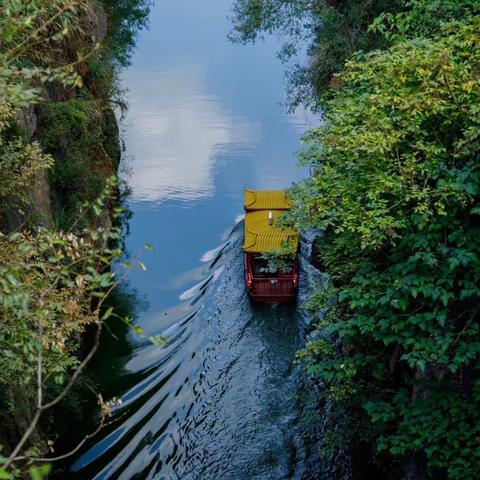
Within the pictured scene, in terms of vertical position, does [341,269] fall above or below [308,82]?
below

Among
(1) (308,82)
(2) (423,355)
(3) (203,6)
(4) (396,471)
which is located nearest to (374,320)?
(2) (423,355)

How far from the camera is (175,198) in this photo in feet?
99.8

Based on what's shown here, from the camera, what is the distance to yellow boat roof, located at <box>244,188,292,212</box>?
80.7ft

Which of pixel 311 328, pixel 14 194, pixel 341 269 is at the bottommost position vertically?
pixel 311 328

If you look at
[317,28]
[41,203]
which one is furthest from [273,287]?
[317,28]

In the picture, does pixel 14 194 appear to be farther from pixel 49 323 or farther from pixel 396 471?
pixel 396 471

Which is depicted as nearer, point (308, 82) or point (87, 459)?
point (87, 459)

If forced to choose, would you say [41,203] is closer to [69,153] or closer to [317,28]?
[69,153]

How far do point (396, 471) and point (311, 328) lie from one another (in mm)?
9016

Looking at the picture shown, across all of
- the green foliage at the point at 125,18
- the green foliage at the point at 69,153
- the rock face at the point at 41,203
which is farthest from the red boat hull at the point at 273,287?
the green foliage at the point at 125,18

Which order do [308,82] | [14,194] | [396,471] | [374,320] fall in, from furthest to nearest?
1. [308,82]
2. [14,194]
3. [396,471]
4. [374,320]

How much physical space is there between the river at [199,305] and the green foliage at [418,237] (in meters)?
5.90

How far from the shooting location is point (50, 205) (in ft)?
54.8

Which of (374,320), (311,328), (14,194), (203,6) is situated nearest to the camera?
(374,320)
